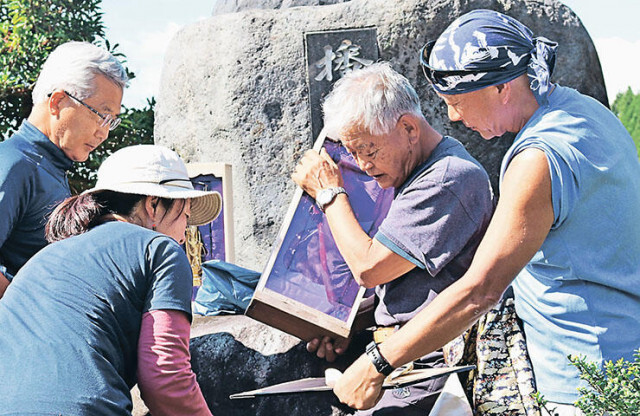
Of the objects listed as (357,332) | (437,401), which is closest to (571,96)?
(437,401)

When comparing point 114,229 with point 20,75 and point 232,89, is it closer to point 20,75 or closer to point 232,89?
point 232,89

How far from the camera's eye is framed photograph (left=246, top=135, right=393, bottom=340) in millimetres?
2613

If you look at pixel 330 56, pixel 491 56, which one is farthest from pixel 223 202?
pixel 491 56

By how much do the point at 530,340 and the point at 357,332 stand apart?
0.84m

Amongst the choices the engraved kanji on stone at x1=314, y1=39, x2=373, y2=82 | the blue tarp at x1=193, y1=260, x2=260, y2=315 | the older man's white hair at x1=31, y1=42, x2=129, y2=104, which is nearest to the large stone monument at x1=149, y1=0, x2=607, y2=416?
the engraved kanji on stone at x1=314, y1=39, x2=373, y2=82

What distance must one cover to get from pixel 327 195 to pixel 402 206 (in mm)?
378

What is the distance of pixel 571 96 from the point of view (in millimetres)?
1979

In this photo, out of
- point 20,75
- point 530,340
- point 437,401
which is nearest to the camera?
point 530,340

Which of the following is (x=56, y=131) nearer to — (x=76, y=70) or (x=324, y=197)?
(x=76, y=70)

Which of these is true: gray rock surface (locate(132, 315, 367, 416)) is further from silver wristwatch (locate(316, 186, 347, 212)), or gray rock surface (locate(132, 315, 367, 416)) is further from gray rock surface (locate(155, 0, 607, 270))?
gray rock surface (locate(155, 0, 607, 270))

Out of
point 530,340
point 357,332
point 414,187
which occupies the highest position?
point 414,187

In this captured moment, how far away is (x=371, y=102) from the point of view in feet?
7.94

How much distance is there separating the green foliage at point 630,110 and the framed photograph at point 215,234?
22.4m

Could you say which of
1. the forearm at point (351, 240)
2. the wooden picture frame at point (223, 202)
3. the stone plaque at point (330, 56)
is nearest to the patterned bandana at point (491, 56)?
the forearm at point (351, 240)
